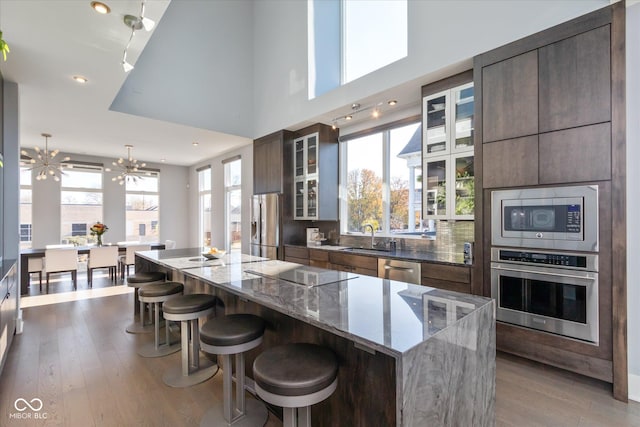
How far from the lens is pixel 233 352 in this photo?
173 centimetres

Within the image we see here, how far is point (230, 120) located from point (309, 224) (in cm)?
248

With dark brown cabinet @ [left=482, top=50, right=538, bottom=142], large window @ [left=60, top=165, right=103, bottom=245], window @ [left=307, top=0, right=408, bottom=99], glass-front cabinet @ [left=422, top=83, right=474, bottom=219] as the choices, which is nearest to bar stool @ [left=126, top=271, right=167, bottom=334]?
glass-front cabinet @ [left=422, top=83, right=474, bottom=219]

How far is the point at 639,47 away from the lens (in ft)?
6.97

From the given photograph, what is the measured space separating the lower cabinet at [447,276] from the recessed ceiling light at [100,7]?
358cm

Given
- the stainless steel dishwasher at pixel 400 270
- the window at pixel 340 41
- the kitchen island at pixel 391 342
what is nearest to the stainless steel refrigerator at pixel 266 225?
the window at pixel 340 41

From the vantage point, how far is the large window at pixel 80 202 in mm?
7297

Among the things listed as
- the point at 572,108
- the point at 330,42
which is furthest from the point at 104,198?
the point at 572,108

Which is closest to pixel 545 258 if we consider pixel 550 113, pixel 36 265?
pixel 550 113

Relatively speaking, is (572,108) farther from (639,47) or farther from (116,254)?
(116,254)

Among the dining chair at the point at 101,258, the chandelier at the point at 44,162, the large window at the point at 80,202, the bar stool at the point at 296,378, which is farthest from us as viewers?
the large window at the point at 80,202

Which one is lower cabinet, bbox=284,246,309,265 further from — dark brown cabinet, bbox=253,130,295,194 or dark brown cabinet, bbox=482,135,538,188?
dark brown cabinet, bbox=482,135,538,188

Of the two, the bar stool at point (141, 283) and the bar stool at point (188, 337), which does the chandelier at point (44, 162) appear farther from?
the bar stool at point (188, 337)

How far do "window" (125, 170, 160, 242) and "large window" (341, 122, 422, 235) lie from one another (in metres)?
6.21

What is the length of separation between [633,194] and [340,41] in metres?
4.31
